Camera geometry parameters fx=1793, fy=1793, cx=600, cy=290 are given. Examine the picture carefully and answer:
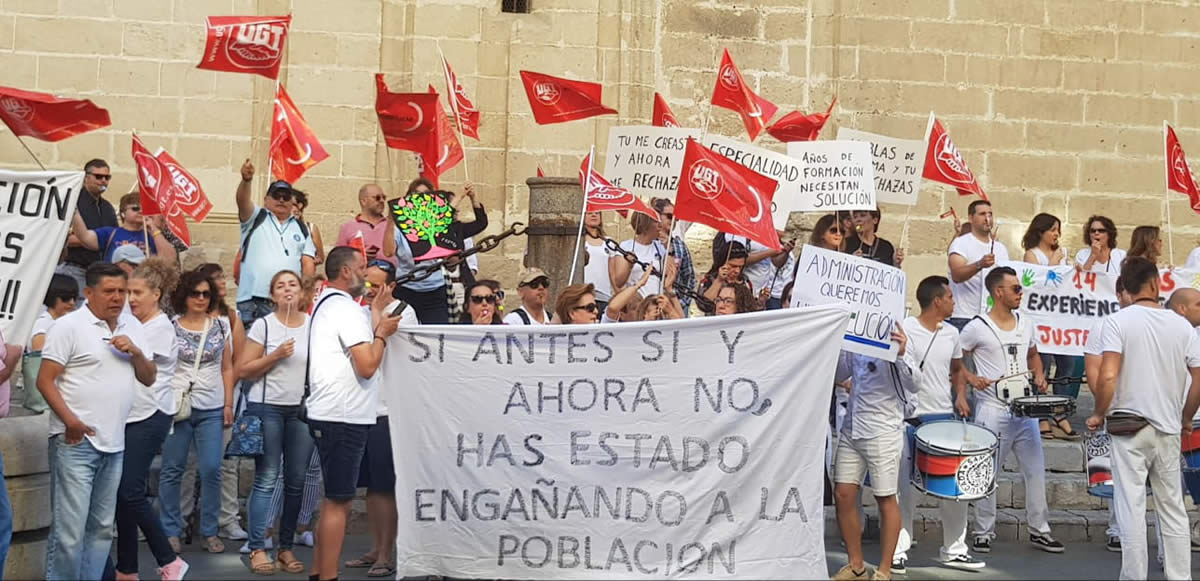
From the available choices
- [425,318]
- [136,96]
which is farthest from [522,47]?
[425,318]

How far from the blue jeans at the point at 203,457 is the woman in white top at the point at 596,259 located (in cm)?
327

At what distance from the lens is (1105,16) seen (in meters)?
18.8

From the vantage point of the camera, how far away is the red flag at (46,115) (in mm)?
13289

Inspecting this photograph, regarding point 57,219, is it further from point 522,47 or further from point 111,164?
point 522,47

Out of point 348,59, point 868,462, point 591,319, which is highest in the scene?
point 348,59

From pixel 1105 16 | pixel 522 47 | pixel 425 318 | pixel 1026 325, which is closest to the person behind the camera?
pixel 1026 325

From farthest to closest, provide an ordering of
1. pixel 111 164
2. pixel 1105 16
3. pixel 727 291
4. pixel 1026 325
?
pixel 1105 16
pixel 111 164
pixel 1026 325
pixel 727 291

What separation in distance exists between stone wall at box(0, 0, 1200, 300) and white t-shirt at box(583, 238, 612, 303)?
12.0ft

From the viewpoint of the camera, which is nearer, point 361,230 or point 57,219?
point 57,219

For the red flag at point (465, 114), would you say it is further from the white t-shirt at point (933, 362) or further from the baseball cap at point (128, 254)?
the white t-shirt at point (933, 362)

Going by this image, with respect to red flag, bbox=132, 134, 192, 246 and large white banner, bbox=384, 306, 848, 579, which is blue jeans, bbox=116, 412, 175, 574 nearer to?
large white banner, bbox=384, 306, 848, 579

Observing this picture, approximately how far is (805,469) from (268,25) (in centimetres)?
633

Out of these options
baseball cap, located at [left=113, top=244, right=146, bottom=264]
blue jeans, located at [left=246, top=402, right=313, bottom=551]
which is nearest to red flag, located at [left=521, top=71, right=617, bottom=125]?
baseball cap, located at [left=113, top=244, right=146, bottom=264]

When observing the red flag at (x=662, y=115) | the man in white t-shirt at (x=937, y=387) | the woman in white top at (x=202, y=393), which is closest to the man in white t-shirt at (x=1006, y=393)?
the man in white t-shirt at (x=937, y=387)
